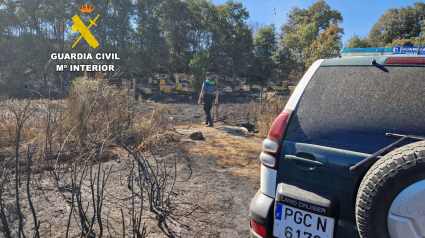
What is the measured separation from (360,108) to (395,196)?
0.55 metres

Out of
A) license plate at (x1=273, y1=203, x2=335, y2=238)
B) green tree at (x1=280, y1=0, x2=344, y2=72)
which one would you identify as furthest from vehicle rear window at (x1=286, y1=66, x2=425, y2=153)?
green tree at (x1=280, y1=0, x2=344, y2=72)

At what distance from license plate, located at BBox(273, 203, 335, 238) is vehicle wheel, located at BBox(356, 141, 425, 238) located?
0.21 metres

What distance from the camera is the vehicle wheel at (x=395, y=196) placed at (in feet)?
4.00

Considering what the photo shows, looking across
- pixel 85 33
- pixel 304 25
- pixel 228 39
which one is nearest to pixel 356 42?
pixel 304 25

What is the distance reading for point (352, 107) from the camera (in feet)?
5.35

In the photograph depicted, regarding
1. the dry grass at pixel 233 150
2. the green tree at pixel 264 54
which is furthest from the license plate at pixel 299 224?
the green tree at pixel 264 54

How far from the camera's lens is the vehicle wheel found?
4.00ft

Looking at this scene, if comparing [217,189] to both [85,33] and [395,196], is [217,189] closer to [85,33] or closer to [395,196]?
[395,196]

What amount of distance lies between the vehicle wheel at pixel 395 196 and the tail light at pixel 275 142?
0.53 m

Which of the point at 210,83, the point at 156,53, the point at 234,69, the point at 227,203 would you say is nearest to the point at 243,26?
the point at 234,69

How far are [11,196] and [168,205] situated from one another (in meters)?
2.03

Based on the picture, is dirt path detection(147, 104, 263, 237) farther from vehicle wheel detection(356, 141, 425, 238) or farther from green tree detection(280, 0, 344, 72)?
green tree detection(280, 0, 344, 72)

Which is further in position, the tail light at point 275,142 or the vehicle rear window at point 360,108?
the tail light at point 275,142

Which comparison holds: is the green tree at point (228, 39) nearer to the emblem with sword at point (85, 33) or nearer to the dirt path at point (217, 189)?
the emblem with sword at point (85, 33)
